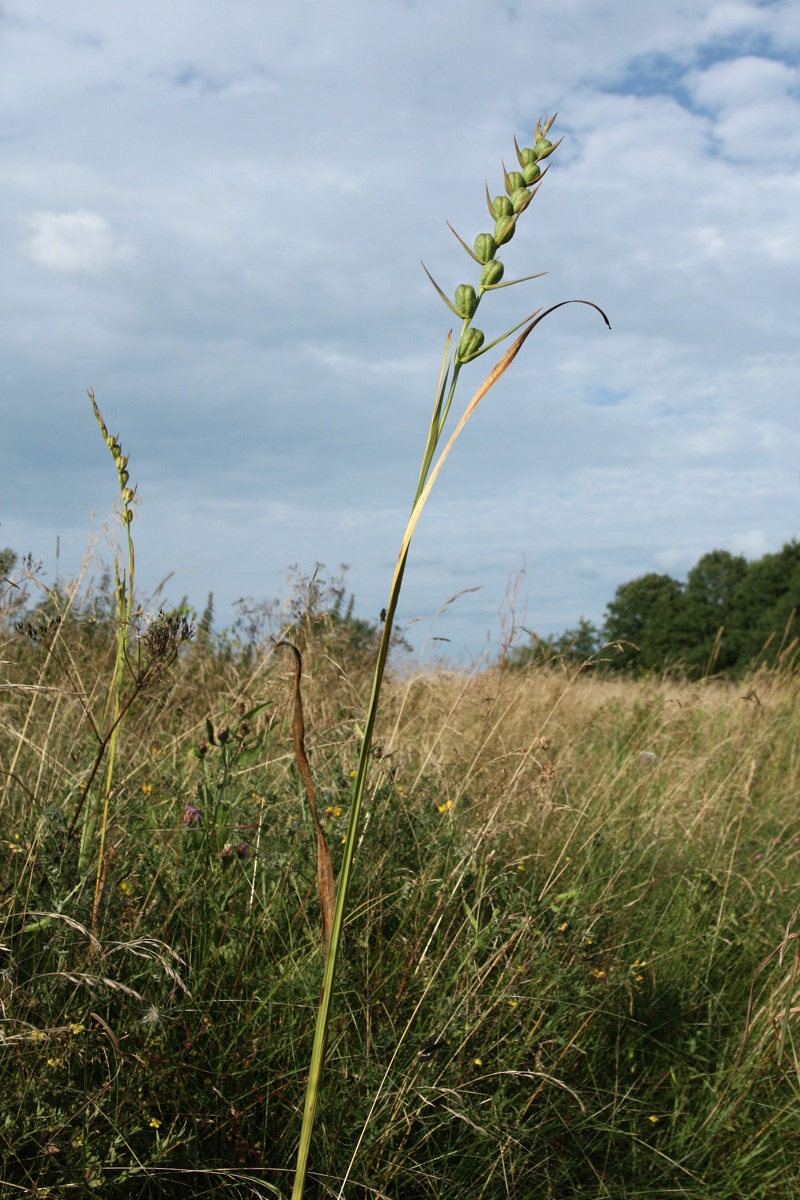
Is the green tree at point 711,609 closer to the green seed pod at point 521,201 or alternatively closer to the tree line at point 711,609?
the tree line at point 711,609

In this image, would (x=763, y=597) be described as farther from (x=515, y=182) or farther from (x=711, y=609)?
(x=515, y=182)

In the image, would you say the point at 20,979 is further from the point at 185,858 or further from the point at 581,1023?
the point at 581,1023

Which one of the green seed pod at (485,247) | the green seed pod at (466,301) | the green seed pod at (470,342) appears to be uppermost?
the green seed pod at (485,247)

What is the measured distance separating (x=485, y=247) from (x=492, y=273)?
0.03 m

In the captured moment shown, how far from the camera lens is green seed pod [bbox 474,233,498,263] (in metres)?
0.94

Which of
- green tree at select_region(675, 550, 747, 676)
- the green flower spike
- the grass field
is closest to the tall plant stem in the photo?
the green flower spike

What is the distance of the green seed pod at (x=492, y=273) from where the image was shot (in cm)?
93

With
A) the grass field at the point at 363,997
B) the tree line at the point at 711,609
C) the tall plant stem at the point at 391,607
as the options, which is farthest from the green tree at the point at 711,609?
the tall plant stem at the point at 391,607

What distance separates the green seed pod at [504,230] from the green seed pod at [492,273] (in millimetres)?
23

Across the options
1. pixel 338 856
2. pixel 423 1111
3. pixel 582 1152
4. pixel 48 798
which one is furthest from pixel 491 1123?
pixel 48 798

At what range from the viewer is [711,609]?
984 inches

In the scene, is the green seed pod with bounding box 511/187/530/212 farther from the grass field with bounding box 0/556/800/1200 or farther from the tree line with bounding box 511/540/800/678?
the tree line with bounding box 511/540/800/678

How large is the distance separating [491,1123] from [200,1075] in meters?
0.60

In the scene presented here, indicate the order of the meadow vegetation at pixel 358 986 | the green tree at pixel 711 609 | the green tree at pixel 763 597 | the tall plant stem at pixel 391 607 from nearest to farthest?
the tall plant stem at pixel 391 607
the meadow vegetation at pixel 358 986
the green tree at pixel 763 597
the green tree at pixel 711 609
